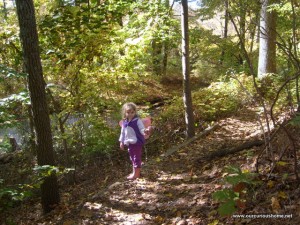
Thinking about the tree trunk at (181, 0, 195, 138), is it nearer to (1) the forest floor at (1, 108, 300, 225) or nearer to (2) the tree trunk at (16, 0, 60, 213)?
(1) the forest floor at (1, 108, 300, 225)

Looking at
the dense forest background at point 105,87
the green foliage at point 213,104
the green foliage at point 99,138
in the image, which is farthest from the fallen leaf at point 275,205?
the green foliage at point 213,104

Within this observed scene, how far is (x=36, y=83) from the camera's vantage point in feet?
16.6

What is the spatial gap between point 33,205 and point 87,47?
397 centimetres

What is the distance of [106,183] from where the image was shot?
701cm

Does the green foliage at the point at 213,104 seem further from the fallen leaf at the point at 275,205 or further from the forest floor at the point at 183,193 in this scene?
the fallen leaf at the point at 275,205

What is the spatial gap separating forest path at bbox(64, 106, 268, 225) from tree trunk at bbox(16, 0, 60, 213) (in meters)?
1.12

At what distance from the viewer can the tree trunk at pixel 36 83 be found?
15.8ft

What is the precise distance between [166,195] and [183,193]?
0.95ft

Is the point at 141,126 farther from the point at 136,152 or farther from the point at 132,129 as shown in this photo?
the point at 136,152

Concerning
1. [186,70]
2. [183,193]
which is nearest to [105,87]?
[186,70]

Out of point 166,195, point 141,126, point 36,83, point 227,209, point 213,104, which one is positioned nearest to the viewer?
point 227,209

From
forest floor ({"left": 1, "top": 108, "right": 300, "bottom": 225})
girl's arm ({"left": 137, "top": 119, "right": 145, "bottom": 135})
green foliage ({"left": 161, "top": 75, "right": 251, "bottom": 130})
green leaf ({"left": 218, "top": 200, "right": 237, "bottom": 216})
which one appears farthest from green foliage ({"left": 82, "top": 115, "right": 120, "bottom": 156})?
green leaf ({"left": 218, "top": 200, "right": 237, "bottom": 216})

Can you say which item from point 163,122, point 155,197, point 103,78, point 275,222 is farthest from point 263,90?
point 275,222

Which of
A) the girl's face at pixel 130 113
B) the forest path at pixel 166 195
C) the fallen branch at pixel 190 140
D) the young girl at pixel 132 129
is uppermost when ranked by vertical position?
the girl's face at pixel 130 113
